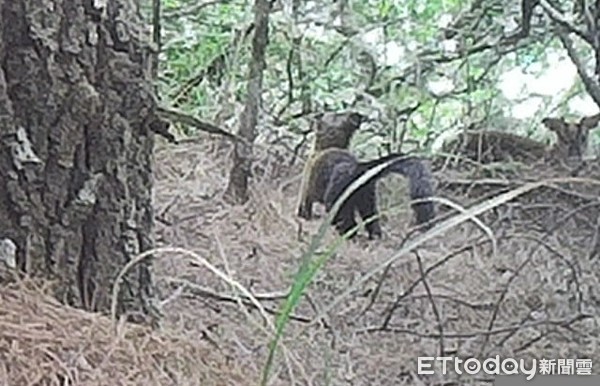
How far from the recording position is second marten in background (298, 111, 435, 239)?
2406 mm

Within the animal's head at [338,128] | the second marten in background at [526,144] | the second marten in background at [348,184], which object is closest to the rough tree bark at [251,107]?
the second marten in background at [348,184]

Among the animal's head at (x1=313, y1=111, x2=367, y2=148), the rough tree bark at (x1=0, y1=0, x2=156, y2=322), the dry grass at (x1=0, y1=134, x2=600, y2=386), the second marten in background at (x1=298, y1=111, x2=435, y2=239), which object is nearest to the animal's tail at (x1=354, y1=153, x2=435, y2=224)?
the second marten in background at (x1=298, y1=111, x2=435, y2=239)

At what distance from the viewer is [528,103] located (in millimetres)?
3486

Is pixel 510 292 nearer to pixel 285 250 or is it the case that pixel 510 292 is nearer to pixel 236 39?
pixel 285 250

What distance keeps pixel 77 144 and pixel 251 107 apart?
0.98m

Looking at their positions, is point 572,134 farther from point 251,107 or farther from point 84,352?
point 84,352

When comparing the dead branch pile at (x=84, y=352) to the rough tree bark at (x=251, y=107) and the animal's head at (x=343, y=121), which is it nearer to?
the rough tree bark at (x=251, y=107)

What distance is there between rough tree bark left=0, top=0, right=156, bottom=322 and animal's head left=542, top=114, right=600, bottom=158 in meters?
1.81

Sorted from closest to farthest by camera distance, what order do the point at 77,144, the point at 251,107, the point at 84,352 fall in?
the point at 84,352 < the point at 77,144 < the point at 251,107

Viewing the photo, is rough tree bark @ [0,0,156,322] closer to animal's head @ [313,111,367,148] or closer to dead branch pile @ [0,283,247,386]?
dead branch pile @ [0,283,247,386]

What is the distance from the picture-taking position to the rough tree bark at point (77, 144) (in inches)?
53.8

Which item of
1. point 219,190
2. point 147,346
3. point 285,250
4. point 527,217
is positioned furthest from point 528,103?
point 147,346

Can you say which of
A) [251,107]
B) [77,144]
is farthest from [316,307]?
[251,107]

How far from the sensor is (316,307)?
1.74 meters
